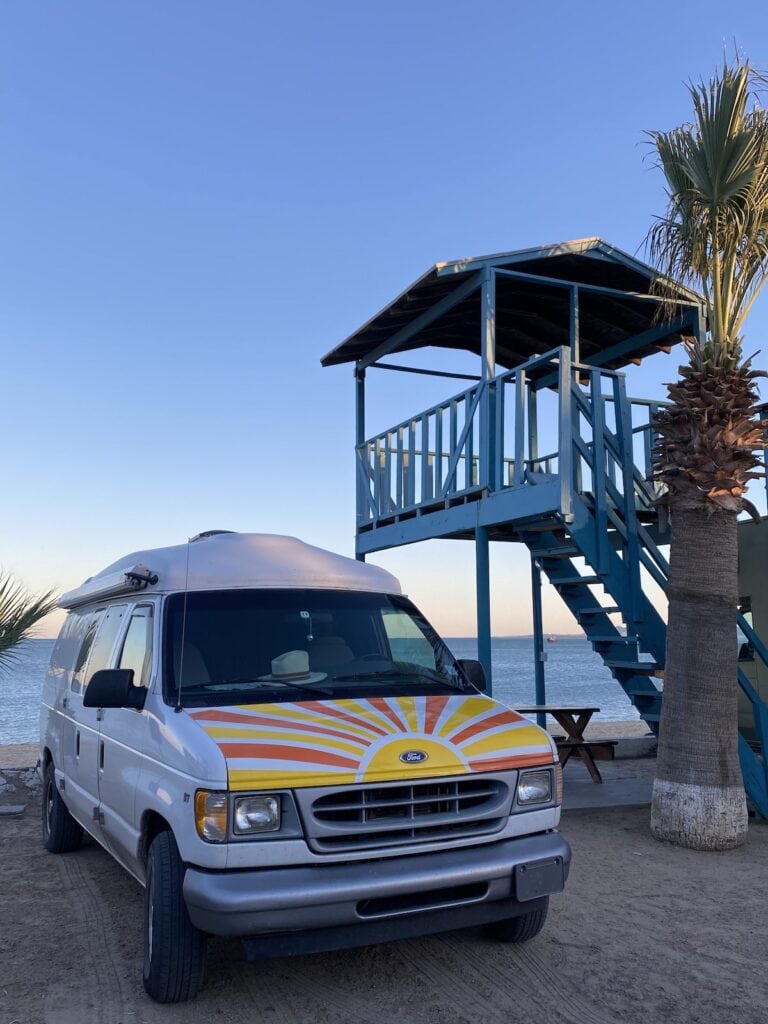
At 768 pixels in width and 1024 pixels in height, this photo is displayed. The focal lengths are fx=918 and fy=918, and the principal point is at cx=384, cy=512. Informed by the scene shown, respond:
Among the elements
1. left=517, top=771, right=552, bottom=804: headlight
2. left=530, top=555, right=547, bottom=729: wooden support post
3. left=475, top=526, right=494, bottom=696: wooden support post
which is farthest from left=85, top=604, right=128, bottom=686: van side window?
left=530, top=555, right=547, bottom=729: wooden support post

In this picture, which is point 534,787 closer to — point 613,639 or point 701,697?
point 701,697

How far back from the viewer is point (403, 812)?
4164 mm

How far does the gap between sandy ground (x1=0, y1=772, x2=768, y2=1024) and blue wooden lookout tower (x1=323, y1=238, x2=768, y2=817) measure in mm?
3033

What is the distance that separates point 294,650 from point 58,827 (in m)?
3.44

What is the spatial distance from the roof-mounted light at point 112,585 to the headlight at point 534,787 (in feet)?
7.65

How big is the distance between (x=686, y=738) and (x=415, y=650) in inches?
121

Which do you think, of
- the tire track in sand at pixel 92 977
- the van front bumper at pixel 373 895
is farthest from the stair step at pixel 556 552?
the tire track in sand at pixel 92 977

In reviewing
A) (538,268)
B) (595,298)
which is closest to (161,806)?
(538,268)

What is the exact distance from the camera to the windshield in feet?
15.7

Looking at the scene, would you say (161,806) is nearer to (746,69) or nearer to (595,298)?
(746,69)

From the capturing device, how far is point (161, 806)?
4.28 meters

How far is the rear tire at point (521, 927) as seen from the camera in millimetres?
4809

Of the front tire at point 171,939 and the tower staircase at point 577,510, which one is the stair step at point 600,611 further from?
the front tire at point 171,939

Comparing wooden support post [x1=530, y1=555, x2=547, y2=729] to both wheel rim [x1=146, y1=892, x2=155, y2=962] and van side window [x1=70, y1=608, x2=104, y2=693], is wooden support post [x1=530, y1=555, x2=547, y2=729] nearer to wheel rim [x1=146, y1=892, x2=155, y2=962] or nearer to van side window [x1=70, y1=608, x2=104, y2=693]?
van side window [x1=70, y1=608, x2=104, y2=693]
